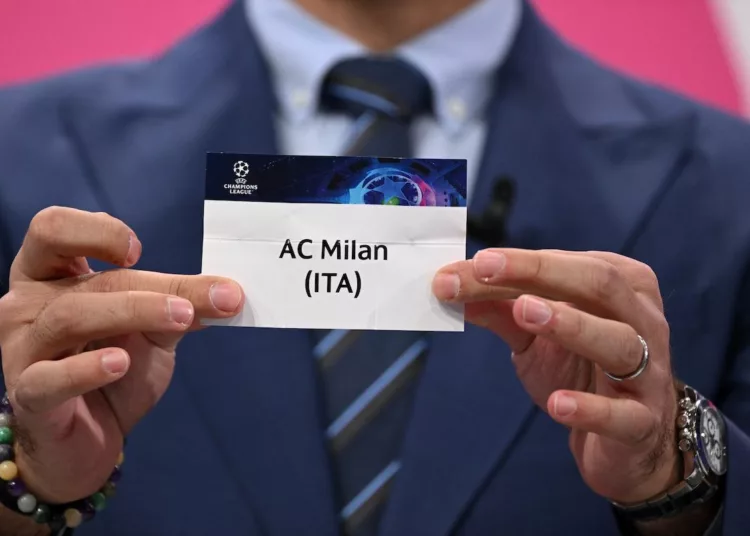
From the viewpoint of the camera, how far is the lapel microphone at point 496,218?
1049mm

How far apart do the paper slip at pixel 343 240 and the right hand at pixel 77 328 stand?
4 centimetres

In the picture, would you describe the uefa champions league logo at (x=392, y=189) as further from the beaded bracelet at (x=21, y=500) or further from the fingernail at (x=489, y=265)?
the beaded bracelet at (x=21, y=500)

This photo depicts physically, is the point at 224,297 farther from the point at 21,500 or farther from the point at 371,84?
the point at 371,84

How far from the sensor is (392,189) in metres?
0.76

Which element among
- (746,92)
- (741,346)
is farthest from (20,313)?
(746,92)

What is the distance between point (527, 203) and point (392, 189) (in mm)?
367

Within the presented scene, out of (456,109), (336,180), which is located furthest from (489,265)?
(456,109)

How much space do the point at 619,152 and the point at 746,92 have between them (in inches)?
12.8

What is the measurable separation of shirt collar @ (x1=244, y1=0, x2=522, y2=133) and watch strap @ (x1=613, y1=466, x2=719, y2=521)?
1.69ft

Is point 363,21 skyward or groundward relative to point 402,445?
skyward

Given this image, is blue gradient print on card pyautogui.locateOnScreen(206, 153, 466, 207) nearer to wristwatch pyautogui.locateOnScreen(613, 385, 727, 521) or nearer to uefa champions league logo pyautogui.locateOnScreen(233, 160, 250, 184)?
uefa champions league logo pyautogui.locateOnScreen(233, 160, 250, 184)

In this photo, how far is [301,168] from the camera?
77 cm

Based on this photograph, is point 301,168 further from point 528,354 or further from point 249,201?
point 528,354

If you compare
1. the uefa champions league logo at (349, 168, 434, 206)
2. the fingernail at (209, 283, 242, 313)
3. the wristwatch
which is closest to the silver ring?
the wristwatch
